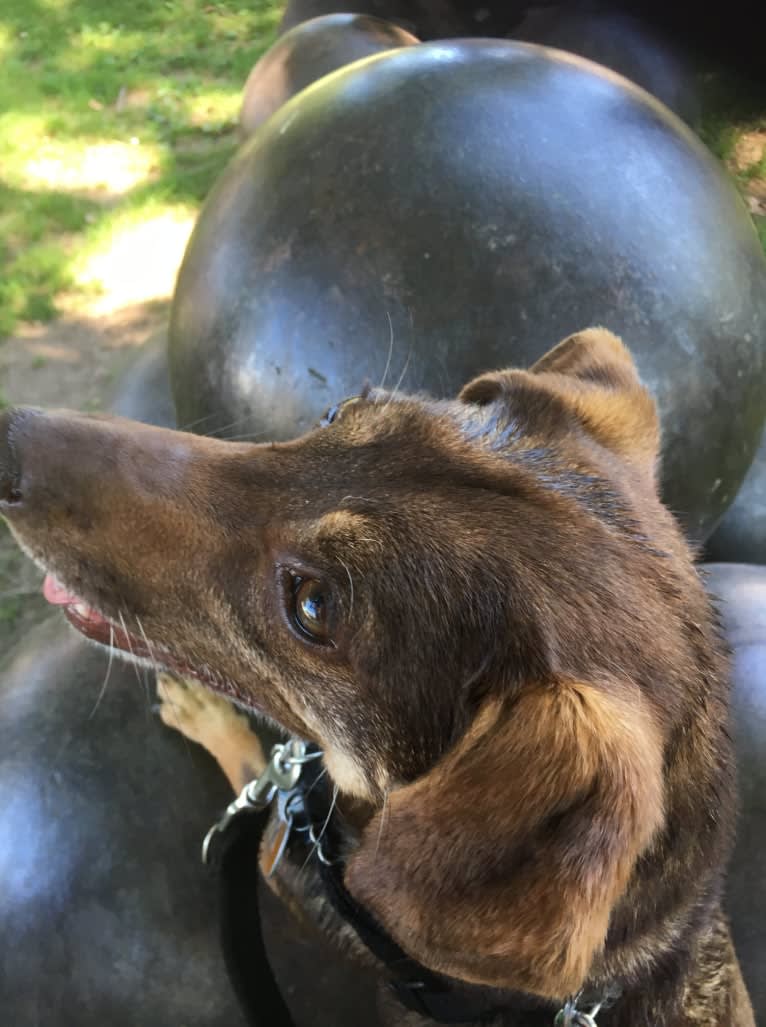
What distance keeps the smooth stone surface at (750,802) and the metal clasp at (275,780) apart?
1410mm

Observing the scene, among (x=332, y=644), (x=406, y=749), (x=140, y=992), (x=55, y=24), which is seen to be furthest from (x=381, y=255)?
(x=55, y=24)

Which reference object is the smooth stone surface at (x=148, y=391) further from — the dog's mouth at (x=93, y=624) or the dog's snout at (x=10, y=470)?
the dog's snout at (x=10, y=470)

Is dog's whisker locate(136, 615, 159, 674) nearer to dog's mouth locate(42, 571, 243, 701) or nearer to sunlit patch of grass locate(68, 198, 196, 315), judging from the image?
dog's mouth locate(42, 571, 243, 701)

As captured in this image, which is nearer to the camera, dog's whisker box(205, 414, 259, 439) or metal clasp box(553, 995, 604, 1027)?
metal clasp box(553, 995, 604, 1027)

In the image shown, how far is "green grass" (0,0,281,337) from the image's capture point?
649 centimetres

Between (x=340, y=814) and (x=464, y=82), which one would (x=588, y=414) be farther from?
(x=464, y=82)

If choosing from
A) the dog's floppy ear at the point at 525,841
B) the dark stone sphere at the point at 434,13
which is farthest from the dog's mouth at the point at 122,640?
the dark stone sphere at the point at 434,13

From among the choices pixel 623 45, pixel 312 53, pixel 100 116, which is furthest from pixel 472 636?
pixel 100 116

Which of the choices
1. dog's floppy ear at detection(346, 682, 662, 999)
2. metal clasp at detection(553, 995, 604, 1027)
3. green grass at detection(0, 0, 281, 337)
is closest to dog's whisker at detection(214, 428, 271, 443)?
dog's floppy ear at detection(346, 682, 662, 999)

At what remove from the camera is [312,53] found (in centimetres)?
480

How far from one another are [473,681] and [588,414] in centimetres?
84

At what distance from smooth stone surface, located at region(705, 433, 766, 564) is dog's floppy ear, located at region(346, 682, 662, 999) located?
2.88m

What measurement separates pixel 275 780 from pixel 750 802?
5.45ft

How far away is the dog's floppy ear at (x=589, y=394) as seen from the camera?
2279 mm
